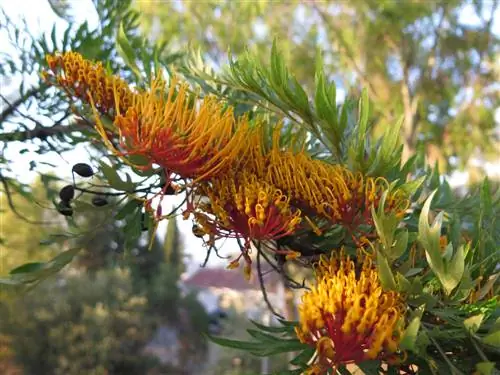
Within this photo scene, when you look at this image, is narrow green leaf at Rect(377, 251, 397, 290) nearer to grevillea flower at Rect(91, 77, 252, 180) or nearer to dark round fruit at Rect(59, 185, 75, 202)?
grevillea flower at Rect(91, 77, 252, 180)

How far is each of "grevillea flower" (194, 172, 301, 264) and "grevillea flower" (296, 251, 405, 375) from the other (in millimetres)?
136

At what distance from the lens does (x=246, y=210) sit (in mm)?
820

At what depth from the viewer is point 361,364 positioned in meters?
0.73

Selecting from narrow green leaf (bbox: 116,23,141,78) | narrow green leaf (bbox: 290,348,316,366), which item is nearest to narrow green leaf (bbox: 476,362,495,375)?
narrow green leaf (bbox: 290,348,316,366)

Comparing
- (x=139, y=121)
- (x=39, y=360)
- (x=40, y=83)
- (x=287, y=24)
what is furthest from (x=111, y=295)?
(x=139, y=121)

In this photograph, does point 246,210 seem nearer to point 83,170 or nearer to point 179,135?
point 179,135

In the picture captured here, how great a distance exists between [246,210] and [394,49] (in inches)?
203

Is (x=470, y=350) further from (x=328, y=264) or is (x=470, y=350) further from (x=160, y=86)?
(x=160, y=86)

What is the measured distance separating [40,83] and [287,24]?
5061 mm

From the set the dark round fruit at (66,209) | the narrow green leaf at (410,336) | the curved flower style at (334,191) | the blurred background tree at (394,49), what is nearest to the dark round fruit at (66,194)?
the dark round fruit at (66,209)

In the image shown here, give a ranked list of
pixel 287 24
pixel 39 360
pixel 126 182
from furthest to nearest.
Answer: pixel 39 360 → pixel 287 24 → pixel 126 182

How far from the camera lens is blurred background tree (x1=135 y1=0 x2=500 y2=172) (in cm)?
554

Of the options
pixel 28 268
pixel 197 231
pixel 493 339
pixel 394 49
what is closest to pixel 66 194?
pixel 28 268

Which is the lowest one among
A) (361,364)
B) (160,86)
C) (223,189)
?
(361,364)
